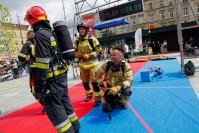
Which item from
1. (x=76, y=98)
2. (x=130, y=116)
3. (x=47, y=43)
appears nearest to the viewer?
(x=47, y=43)

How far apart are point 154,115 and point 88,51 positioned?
95.3 inches

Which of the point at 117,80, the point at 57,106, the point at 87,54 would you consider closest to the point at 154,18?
the point at 87,54

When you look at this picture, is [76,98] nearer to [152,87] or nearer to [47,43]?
[152,87]

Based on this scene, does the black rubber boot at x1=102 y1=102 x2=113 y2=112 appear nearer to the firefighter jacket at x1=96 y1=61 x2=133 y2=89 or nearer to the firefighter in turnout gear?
the firefighter jacket at x1=96 y1=61 x2=133 y2=89

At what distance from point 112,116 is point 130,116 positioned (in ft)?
1.26

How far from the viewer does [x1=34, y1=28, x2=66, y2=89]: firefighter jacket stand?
117 inches

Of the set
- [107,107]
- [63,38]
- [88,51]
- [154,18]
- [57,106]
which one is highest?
[154,18]

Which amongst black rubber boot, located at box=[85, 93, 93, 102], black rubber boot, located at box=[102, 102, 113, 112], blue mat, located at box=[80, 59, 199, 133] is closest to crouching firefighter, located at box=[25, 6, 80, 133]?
blue mat, located at box=[80, 59, 199, 133]

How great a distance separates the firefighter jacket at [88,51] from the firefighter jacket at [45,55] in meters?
2.54

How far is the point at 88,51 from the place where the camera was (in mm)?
5867

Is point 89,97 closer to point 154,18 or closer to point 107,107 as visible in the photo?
point 107,107

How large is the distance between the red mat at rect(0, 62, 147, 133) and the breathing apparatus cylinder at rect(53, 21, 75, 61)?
1.73m

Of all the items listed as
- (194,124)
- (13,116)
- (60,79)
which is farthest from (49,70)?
(13,116)

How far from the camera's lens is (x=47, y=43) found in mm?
3074
